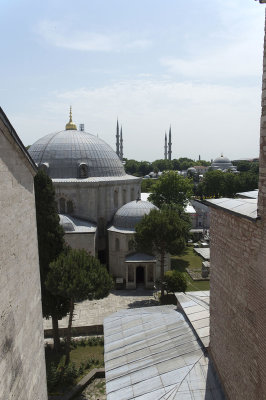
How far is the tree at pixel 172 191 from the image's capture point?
32562 mm

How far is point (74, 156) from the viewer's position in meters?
24.9

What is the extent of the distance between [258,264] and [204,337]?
13.9ft

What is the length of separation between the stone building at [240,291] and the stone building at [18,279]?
4.11 meters

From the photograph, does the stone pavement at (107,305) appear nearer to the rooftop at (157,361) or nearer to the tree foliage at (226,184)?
the rooftop at (157,361)

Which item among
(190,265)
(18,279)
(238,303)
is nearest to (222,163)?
(190,265)

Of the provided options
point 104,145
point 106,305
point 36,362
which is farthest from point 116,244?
point 36,362

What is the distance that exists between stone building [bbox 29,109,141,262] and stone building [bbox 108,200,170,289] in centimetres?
162

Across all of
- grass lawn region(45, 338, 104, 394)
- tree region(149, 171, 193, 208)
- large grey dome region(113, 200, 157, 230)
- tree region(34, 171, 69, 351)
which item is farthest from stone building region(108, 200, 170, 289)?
tree region(149, 171, 193, 208)

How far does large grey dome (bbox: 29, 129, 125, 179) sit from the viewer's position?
24.4 meters

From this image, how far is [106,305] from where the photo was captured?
18125 mm

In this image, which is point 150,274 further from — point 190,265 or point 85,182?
point 85,182

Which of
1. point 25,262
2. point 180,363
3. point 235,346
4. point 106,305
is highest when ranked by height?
point 25,262

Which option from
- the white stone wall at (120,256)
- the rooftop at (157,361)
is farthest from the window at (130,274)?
the rooftop at (157,361)

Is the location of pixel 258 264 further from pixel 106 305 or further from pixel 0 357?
pixel 106 305
